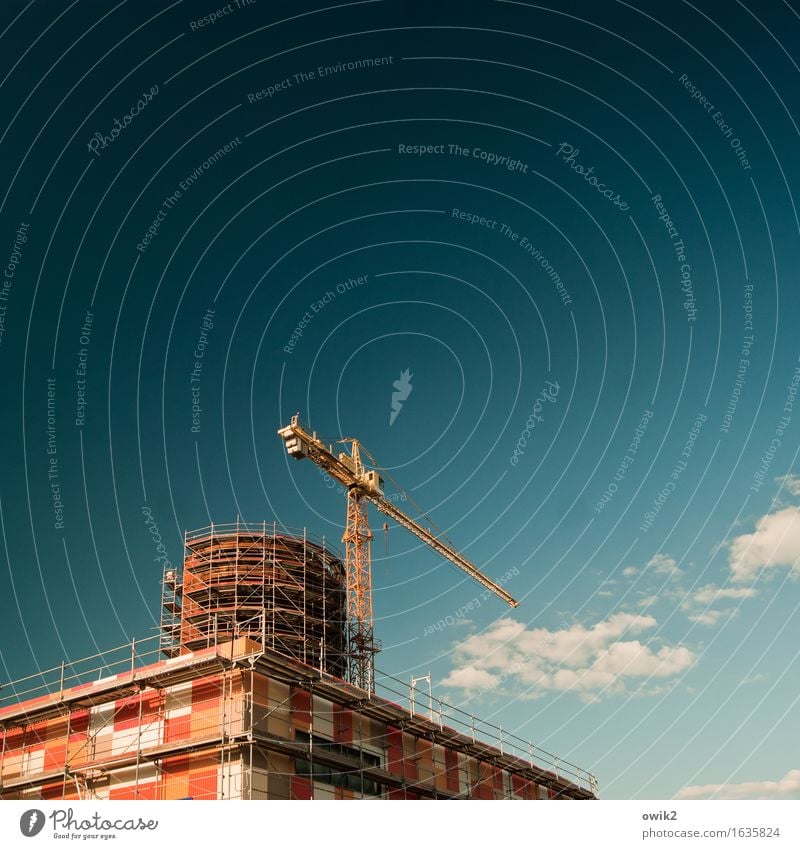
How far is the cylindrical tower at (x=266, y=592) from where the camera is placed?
1772 inches

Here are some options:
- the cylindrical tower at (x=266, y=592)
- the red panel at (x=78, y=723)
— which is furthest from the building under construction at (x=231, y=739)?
the cylindrical tower at (x=266, y=592)

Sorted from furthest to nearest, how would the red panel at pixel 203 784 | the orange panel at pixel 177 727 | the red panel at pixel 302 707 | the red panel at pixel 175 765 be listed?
the red panel at pixel 302 707
the orange panel at pixel 177 727
the red panel at pixel 175 765
the red panel at pixel 203 784

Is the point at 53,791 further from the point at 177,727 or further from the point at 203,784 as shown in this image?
the point at 203,784

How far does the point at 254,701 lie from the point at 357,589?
32400 millimetres

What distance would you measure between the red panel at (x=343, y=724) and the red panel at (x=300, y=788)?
2574 millimetres

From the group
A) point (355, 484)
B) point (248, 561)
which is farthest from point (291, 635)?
point (355, 484)

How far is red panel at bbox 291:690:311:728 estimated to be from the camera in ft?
100

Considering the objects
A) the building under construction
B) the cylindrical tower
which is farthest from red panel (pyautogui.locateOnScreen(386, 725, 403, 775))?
the cylindrical tower

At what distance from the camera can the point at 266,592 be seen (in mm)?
45812

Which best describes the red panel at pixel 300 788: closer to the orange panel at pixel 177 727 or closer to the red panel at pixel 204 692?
the red panel at pixel 204 692

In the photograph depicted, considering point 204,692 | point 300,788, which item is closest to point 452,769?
point 300,788

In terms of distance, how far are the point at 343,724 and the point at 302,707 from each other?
2.34 metres
